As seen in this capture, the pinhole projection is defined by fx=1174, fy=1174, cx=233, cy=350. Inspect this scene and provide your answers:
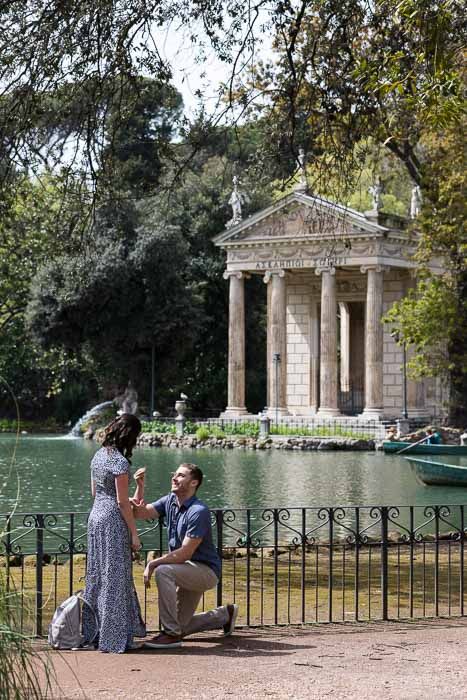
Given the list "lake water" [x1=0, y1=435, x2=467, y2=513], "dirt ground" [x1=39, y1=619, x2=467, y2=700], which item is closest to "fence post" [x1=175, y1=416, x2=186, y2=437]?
"lake water" [x1=0, y1=435, x2=467, y2=513]

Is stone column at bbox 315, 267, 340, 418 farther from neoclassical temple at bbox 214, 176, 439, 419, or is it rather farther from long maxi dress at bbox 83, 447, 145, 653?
long maxi dress at bbox 83, 447, 145, 653

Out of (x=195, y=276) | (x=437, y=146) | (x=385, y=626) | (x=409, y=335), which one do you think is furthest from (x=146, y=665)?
(x=195, y=276)

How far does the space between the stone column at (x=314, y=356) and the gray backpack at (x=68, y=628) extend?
4389cm

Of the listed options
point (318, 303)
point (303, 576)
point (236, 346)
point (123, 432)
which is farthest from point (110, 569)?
point (318, 303)

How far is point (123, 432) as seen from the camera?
7988 millimetres

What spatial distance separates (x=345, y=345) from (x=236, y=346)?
7503 millimetres

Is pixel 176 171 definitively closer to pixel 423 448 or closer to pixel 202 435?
pixel 423 448

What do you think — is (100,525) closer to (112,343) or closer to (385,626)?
(385,626)

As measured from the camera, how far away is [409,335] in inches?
1426

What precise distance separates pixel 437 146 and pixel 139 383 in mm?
24075

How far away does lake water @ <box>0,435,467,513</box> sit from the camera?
74.1 ft

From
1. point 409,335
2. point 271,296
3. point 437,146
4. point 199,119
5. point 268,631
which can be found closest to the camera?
point 268,631

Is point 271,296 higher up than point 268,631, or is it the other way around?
point 271,296

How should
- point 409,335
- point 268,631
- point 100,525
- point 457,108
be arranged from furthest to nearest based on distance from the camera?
point 409,335 → point 457,108 → point 268,631 → point 100,525
